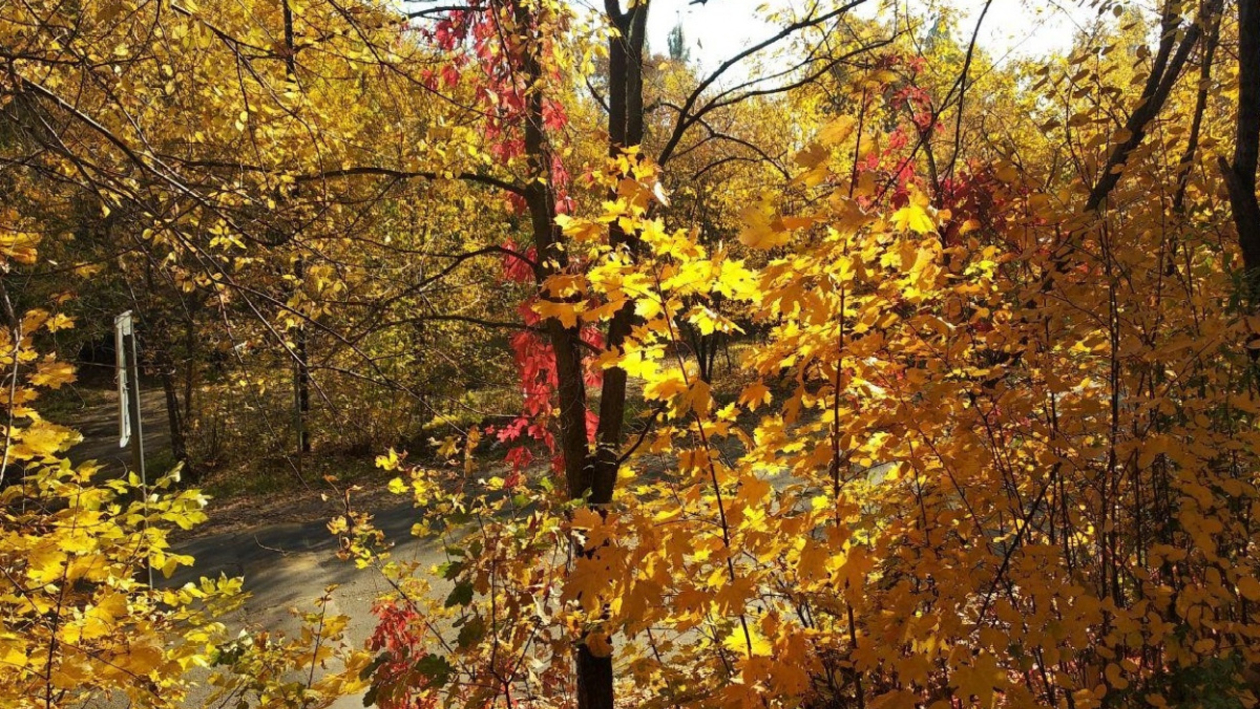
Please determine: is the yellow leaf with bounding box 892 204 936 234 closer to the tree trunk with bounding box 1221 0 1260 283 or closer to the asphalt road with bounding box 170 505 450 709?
the tree trunk with bounding box 1221 0 1260 283

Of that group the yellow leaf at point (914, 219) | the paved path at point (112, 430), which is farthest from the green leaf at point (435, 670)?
the paved path at point (112, 430)

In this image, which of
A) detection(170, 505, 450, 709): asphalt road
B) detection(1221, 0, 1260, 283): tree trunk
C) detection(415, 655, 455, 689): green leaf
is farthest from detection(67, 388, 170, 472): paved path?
detection(1221, 0, 1260, 283): tree trunk

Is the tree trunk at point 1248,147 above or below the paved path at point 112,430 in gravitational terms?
above

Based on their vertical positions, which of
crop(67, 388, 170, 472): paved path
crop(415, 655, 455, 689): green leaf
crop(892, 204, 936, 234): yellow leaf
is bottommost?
crop(67, 388, 170, 472): paved path

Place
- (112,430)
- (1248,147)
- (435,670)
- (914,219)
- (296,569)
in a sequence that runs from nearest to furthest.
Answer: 1. (914,219)
2. (435,670)
3. (1248,147)
4. (296,569)
5. (112,430)

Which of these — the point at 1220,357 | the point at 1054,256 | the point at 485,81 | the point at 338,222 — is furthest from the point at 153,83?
the point at 1220,357

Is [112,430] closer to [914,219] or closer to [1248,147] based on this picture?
[914,219]

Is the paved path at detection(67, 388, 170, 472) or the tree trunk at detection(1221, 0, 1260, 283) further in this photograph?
the paved path at detection(67, 388, 170, 472)

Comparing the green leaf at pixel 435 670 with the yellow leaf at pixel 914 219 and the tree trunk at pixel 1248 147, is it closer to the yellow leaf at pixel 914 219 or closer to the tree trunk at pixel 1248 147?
the yellow leaf at pixel 914 219

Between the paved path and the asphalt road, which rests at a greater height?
the paved path

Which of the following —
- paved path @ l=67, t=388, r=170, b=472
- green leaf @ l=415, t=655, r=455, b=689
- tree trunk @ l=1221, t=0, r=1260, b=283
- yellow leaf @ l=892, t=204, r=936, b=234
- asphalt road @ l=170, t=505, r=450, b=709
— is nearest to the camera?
yellow leaf @ l=892, t=204, r=936, b=234

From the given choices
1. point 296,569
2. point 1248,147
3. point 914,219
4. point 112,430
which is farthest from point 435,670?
point 112,430

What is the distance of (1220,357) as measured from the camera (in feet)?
8.55

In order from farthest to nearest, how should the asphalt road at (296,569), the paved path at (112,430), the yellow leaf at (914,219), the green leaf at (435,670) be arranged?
the paved path at (112,430), the asphalt road at (296,569), the green leaf at (435,670), the yellow leaf at (914,219)
